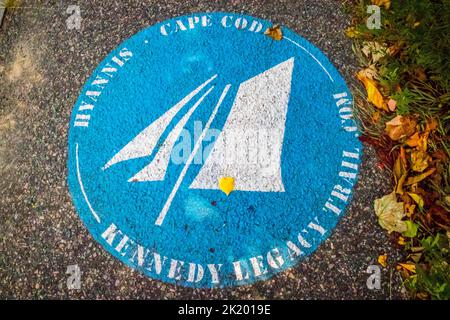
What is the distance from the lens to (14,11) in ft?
10.7

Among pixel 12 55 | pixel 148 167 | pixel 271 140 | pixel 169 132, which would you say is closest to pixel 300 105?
pixel 271 140

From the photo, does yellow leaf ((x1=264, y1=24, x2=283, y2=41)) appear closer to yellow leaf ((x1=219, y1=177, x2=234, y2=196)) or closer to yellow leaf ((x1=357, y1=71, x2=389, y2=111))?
yellow leaf ((x1=357, y1=71, x2=389, y2=111))

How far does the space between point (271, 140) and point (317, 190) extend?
44 cm

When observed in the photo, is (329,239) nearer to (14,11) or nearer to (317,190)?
(317,190)

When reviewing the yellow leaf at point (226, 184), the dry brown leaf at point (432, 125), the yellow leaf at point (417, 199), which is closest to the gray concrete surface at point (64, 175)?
the yellow leaf at point (417, 199)

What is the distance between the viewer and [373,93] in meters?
2.79

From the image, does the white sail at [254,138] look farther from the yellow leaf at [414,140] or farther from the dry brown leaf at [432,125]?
the dry brown leaf at [432,125]

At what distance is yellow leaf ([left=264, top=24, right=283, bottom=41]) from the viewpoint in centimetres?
298

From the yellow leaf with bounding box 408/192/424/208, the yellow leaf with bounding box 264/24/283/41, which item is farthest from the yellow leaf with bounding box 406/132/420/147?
the yellow leaf with bounding box 264/24/283/41

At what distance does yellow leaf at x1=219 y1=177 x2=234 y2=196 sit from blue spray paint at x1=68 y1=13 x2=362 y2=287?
0.12 feet

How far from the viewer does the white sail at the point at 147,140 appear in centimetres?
271

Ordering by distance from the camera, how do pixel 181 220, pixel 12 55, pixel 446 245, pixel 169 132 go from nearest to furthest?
pixel 446 245
pixel 181 220
pixel 169 132
pixel 12 55

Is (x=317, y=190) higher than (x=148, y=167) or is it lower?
lower

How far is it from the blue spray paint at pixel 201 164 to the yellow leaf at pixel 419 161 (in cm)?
33
